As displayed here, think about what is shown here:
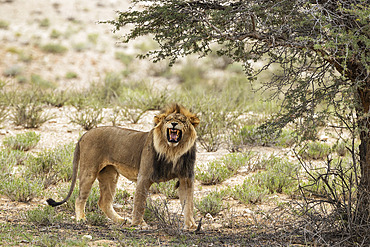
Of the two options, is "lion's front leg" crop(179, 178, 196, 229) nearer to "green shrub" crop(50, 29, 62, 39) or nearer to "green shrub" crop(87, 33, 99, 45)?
"green shrub" crop(87, 33, 99, 45)

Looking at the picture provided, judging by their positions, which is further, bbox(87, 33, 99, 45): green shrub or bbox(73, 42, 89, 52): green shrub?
bbox(87, 33, 99, 45): green shrub

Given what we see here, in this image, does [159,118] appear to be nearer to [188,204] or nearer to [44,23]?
[188,204]

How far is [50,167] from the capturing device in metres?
10.9

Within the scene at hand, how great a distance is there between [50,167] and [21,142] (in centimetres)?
188

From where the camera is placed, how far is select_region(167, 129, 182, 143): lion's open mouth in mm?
7074

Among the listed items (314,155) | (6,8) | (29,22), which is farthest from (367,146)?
(6,8)

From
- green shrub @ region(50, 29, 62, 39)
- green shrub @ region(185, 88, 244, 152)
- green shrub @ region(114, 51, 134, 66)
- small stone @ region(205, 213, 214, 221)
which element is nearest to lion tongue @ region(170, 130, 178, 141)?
small stone @ region(205, 213, 214, 221)

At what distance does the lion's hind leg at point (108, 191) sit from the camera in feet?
27.4

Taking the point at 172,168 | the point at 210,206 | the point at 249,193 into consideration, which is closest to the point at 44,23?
the point at 249,193

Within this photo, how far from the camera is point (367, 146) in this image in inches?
271

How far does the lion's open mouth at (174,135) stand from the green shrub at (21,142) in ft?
20.7

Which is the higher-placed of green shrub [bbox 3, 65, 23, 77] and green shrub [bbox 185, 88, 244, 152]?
green shrub [bbox 185, 88, 244, 152]

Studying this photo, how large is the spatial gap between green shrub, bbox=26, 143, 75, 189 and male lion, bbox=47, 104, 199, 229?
7.79ft

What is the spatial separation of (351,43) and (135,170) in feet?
12.0
